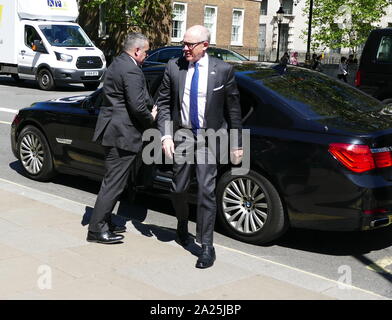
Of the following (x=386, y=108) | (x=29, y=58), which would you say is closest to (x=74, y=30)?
(x=29, y=58)

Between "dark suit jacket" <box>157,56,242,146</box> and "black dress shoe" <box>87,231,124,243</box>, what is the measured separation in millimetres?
1052

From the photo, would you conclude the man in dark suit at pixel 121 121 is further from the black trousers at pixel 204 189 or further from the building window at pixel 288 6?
the building window at pixel 288 6

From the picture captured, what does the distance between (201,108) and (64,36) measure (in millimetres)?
17345

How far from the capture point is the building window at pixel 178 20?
36625mm

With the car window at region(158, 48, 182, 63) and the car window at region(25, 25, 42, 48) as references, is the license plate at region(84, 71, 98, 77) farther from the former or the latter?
the car window at region(158, 48, 182, 63)

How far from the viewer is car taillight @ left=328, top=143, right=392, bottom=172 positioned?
5.18 metres

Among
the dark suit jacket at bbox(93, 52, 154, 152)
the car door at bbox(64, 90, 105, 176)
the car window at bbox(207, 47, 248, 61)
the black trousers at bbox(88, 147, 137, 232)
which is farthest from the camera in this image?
the car window at bbox(207, 47, 248, 61)

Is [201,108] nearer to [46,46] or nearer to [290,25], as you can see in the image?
[46,46]

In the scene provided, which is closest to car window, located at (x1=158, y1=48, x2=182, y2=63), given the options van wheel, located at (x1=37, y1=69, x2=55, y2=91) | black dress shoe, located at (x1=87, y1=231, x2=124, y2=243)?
van wheel, located at (x1=37, y1=69, x2=55, y2=91)

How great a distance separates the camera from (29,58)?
70.2ft

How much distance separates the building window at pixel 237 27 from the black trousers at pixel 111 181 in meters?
35.6

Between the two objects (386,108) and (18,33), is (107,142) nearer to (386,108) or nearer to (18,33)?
(386,108)

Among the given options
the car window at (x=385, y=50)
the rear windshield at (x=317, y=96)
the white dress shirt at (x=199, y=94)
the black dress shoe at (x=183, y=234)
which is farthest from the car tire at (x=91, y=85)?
the white dress shirt at (x=199, y=94)

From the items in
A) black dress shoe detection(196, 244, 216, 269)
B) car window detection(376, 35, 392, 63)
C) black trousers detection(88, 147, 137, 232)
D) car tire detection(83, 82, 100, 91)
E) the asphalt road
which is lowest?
car tire detection(83, 82, 100, 91)
